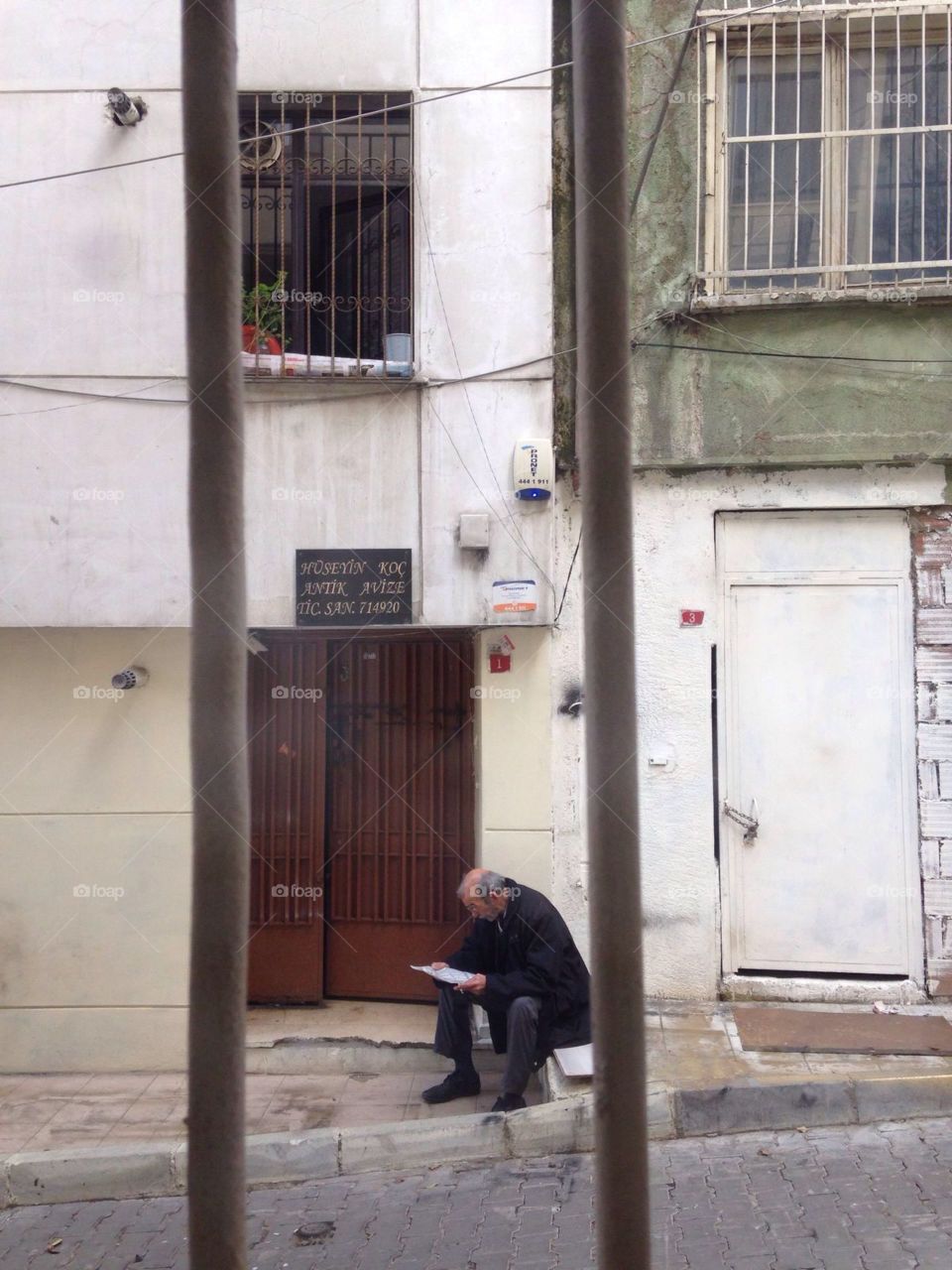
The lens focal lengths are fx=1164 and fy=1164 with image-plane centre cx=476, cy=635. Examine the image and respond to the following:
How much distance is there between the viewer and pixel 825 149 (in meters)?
6.93

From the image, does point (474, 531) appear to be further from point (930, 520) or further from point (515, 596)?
point (930, 520)

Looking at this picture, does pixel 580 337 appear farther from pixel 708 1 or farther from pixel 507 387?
pixel 708 1

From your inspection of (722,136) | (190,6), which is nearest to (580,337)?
(190,6)

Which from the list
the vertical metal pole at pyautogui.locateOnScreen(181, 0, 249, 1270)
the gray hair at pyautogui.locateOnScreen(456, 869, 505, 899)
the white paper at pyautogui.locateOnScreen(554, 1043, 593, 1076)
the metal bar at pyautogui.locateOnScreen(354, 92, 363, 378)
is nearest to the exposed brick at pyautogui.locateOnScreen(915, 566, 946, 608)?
the gray hair at pyautogui.locateOnScreen(456, 869, 505, 899)

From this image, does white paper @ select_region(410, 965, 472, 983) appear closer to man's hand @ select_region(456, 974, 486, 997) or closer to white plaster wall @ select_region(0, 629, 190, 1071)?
man's hand @ select_region(456, 974, 486, 997)

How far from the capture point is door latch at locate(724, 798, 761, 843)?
6.73 m

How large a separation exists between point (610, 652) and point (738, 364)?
4.93 meters

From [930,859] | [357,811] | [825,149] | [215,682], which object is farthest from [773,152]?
[215,682]

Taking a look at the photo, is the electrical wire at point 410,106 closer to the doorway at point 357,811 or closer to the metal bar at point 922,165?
the metal bar at point 922,165

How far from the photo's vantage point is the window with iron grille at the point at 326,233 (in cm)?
697

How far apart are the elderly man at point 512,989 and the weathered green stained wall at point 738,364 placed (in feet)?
8.83

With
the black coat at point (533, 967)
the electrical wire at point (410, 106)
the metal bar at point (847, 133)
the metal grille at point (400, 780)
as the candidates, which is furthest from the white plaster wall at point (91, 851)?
the metal bar at point (847, 133)

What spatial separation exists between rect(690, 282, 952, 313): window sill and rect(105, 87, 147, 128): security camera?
11.1ft

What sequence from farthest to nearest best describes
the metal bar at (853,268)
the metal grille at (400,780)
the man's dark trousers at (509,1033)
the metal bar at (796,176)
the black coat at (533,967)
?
the metal grille at (400,780)
the metal bar at (796,176)
the metal bar at (853,268)
the black coat at (533,967)
the man's dark trousers at (509,1033)
